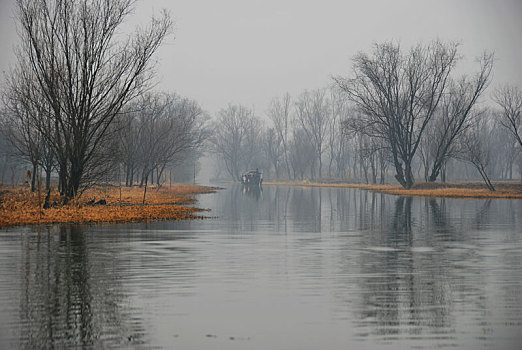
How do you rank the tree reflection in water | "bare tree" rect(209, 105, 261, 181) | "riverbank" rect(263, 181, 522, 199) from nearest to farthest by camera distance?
the tree reflection in water < "riverbank" rect(263, 181, 522, 199) < "bare tree" rect(209, 105, 261, 181)

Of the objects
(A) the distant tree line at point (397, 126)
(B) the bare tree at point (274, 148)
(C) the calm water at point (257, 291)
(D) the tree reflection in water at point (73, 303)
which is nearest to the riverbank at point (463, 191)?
(A) the distant tree line at point (397, 126)

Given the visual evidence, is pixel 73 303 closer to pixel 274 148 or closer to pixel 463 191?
pixel 463 191

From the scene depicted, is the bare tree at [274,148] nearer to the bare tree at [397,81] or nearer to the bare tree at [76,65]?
the bare tree at [397,81]

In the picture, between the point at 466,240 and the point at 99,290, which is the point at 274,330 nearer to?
the point at 99,290

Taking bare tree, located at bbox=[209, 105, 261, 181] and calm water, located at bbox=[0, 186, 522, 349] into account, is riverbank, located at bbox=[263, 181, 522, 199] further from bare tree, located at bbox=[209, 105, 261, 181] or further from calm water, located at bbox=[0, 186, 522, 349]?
bare tree, located at bbox=[209, 105, 261, 181]

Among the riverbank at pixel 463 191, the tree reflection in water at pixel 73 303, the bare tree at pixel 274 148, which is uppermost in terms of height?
the bare tree at pixel 274 148

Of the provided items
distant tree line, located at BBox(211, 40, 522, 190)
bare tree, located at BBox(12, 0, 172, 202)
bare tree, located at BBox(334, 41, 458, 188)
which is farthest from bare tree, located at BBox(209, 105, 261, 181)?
bare tree, located at BBox(12, 0, 172, 202)

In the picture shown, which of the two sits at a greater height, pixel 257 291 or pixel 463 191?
pixel 463 191

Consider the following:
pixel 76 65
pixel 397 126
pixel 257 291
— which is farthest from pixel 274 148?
pixel 257 291

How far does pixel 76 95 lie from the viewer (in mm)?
25938

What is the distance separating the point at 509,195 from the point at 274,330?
43126 millimetres

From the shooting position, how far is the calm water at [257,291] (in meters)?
6.67

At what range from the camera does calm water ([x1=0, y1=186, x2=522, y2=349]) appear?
21.9 feet

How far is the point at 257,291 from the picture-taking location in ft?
30.6
